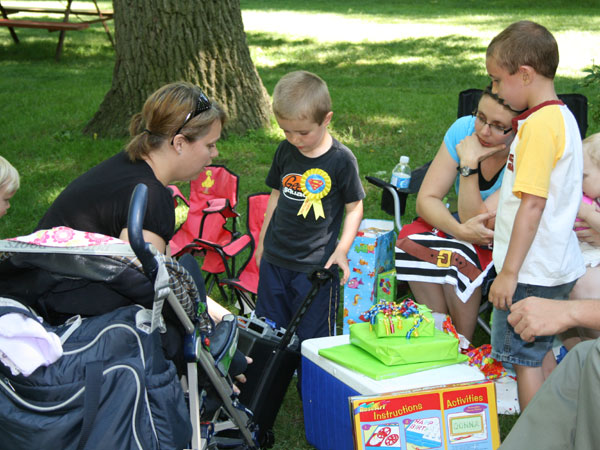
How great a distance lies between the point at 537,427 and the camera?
192cm

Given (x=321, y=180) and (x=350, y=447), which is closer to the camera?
(x=350, y=447)

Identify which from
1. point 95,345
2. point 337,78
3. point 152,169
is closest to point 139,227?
point 95,345

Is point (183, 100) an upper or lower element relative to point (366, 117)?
upper

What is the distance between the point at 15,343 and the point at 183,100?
1.20 m

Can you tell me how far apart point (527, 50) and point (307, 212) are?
1.21 metres

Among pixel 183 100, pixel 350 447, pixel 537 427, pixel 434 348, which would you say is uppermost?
pixel 183 100

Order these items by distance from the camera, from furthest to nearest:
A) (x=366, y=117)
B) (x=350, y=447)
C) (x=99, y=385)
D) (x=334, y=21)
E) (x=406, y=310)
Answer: (x=334, y=21), (x=366, y=117), (x=406, y=310), (x=350, y=447), (x=99, y=385)

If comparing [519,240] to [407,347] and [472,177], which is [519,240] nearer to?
[407,347]

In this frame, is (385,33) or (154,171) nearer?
(154,171)

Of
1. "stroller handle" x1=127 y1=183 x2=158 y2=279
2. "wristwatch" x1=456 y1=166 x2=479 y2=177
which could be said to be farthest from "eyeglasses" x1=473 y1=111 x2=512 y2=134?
"stroller handle" x1=127 y1=183 x2=158 y2=279

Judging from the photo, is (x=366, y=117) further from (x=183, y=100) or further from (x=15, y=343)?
(x=15, y=343)

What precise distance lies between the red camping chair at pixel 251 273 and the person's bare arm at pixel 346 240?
0.67 metres

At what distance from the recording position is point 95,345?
193cm

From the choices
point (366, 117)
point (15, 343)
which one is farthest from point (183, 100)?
point (366, 117)
